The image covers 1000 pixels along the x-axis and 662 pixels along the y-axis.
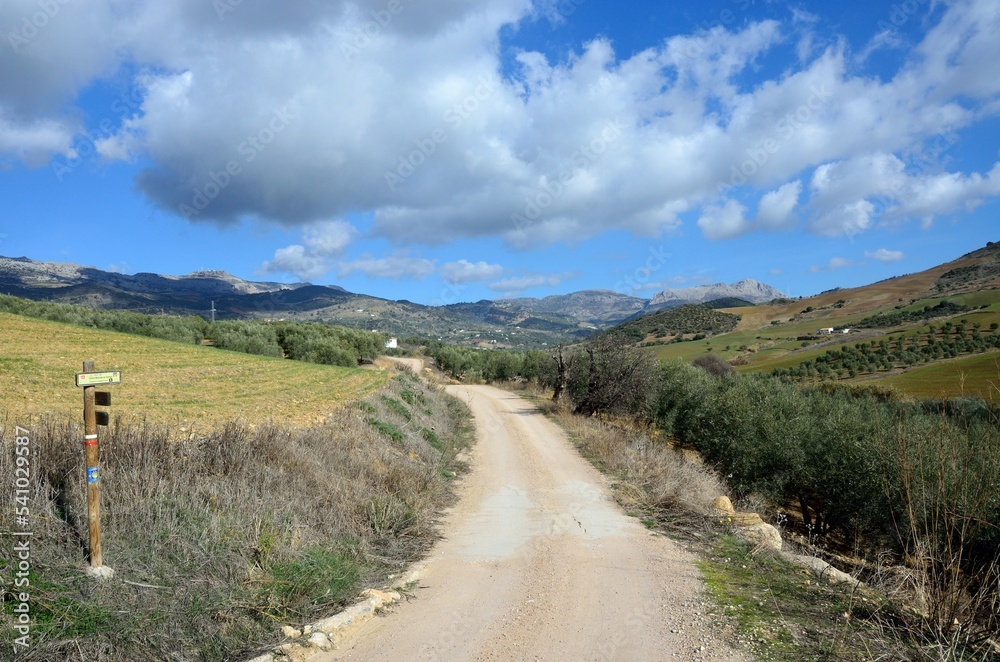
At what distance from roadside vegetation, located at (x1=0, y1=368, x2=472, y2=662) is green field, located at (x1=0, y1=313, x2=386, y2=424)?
216 centimetres

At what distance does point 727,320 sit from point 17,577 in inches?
5061

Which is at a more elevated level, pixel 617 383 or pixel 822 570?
pixel 617 383

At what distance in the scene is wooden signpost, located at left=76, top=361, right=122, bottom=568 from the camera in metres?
5.15

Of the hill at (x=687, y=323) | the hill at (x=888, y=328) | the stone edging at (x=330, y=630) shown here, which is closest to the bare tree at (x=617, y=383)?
the hill at (x=888, y=328)

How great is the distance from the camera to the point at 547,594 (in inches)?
249

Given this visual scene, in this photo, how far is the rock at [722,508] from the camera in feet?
31.6

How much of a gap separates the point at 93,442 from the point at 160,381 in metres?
12.7

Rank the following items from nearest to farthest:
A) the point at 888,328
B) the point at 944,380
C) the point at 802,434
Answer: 1. the point at 802,434
2. the point at 944,380
3. the point at 888,328

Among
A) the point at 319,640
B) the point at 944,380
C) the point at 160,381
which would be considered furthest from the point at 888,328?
the point at 319,640

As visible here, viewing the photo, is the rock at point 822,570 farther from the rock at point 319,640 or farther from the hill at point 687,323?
the hill at point 687,323

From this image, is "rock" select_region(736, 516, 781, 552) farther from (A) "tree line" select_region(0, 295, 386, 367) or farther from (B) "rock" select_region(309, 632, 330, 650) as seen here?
(A) "tree line" select_region(0, 295, 386, 367)

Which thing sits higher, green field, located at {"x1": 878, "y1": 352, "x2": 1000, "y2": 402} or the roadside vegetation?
the roadside vegetation

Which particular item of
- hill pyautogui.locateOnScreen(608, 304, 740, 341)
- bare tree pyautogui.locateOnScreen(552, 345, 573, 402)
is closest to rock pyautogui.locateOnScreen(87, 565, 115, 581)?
bare tree pyautogui.locateOnScreen(552, 345, 573, 402)

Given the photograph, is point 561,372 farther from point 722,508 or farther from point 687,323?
point 687,323
